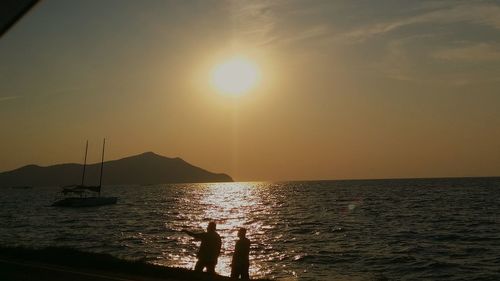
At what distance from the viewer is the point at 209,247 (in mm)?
13695

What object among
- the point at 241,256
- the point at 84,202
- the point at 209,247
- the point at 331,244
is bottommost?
the point at 331,244

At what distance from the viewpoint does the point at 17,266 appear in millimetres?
13633

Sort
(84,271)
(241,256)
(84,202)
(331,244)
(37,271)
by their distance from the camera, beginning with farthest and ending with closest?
(84,202)
(331,244)
(241,256)
(84,271)
(37,271)

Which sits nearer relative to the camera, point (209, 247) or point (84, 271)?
point (84, 271)

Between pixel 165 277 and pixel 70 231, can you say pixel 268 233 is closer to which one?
pixel 70 231

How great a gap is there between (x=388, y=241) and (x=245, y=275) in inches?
1078

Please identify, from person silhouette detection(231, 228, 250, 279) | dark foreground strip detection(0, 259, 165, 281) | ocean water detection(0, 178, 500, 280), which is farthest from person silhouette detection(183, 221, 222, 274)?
ocean water detection(0, 178, 500, 280)

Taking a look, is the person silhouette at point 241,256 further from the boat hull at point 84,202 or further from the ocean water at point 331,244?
the boat hull at point 84,202

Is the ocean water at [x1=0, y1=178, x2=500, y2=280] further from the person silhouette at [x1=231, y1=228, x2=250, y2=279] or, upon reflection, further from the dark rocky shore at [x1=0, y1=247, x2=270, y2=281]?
the person silhouette at [x1=231, y1=228, x2=250, y2=279]

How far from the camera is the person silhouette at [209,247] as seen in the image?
13.6 m

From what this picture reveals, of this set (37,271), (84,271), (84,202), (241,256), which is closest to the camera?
(37,271)

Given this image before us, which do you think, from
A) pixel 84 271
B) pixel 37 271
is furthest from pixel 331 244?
pixel 37 271

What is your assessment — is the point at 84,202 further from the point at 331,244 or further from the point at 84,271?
the point at 84,271

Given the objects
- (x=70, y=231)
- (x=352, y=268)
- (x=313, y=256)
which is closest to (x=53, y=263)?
(x=352, y=268)
